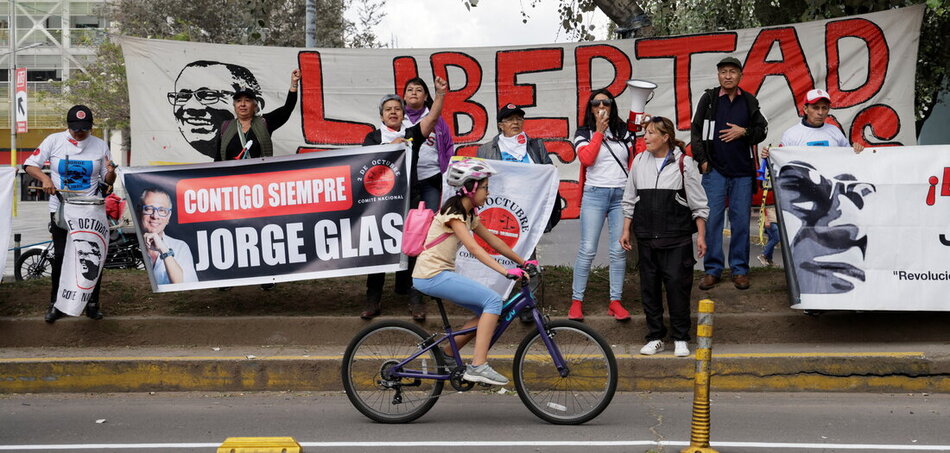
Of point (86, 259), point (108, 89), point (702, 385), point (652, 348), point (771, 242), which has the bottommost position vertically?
point (652, 348)

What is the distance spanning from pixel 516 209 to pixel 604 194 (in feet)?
2.52

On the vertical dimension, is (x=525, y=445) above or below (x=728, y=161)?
below

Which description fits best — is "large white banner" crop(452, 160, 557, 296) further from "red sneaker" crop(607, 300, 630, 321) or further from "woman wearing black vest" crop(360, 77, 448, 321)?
"red sneaker" crop(607, 300, 630, 321)

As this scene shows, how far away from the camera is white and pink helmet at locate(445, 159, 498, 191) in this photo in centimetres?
645

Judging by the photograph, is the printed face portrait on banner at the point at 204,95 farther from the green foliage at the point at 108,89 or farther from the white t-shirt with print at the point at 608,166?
the green foliage at the point at 108,89

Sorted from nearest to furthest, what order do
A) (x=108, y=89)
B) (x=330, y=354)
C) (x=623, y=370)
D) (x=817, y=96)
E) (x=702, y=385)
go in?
1. (x=702, y=385)
2. (x=623, y=370)
3. (x=330, y=354)
4. (x=817, y=96)
5. (x=108, y=89)

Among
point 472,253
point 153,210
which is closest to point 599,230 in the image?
point 472,253

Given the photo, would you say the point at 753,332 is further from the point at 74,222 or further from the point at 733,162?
the point at 74,222

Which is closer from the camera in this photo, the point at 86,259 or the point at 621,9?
the point at 86,259

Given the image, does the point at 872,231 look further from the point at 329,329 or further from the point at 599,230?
the point at 329,329

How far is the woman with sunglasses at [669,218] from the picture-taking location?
764cm

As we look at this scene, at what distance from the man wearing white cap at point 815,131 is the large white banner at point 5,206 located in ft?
21.2

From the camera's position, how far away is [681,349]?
7.62 meters

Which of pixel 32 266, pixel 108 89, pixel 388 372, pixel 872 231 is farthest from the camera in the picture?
pixel 108 89
